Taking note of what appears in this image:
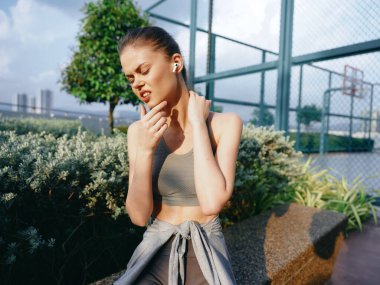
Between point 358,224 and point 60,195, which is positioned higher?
point 60,195

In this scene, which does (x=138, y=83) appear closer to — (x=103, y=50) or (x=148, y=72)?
(x=148, y=72)

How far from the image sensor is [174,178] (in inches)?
51.0

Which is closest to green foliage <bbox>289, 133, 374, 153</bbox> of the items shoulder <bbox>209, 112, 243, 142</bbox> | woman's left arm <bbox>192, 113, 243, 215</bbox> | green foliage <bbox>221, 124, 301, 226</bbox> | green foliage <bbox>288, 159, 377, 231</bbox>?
green foliage <bbox>288, 159, 377, 231</bbox>

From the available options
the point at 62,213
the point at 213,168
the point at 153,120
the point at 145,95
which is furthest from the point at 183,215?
the point at 62,213

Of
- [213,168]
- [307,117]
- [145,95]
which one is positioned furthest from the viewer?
[307,117]

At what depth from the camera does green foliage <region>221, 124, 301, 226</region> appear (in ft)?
9.34

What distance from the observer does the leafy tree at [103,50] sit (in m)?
6.55

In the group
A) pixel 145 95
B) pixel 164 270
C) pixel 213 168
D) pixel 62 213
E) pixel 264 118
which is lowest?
pixel 164 270

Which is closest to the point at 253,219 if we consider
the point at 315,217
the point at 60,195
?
the point at 315,217

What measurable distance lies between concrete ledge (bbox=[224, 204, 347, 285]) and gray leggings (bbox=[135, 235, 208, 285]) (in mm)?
515

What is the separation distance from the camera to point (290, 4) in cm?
428

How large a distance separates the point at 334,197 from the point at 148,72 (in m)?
3.97

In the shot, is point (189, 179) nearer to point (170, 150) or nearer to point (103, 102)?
point (170, 150)

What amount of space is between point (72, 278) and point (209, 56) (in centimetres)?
550
